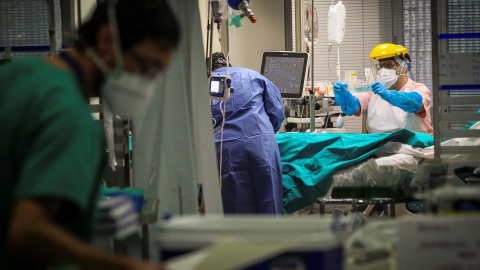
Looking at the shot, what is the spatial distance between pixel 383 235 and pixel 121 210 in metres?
0.70

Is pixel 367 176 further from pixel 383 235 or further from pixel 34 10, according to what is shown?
pixel 34 10

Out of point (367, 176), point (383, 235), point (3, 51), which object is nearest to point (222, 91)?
point (367, 176)

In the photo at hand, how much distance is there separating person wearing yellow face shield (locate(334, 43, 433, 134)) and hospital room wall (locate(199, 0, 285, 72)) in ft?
6.38

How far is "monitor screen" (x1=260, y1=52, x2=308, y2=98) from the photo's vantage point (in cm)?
514

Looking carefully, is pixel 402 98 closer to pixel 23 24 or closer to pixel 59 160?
pixel 23 24

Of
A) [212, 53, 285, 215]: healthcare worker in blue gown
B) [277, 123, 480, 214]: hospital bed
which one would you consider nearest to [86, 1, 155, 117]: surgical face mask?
[212, 53, 285, 215]: healthcare worker in blue gown

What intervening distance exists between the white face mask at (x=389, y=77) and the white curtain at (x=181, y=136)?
2.67 meters

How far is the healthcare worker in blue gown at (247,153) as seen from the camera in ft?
14.1

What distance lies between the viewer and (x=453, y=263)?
141 cm

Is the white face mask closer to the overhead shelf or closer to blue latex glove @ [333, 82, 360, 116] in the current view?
blue latex glove @ [333, 82, 360, 116]

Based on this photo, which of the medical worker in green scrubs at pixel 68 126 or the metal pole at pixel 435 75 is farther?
the metal pole at pixel 435 75

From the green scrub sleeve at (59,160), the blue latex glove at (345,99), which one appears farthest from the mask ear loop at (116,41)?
the blue latex glove at (345,99)

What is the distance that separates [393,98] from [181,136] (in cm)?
263

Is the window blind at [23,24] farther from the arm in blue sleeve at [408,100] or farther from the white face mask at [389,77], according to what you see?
the white face mask at [389,77]
